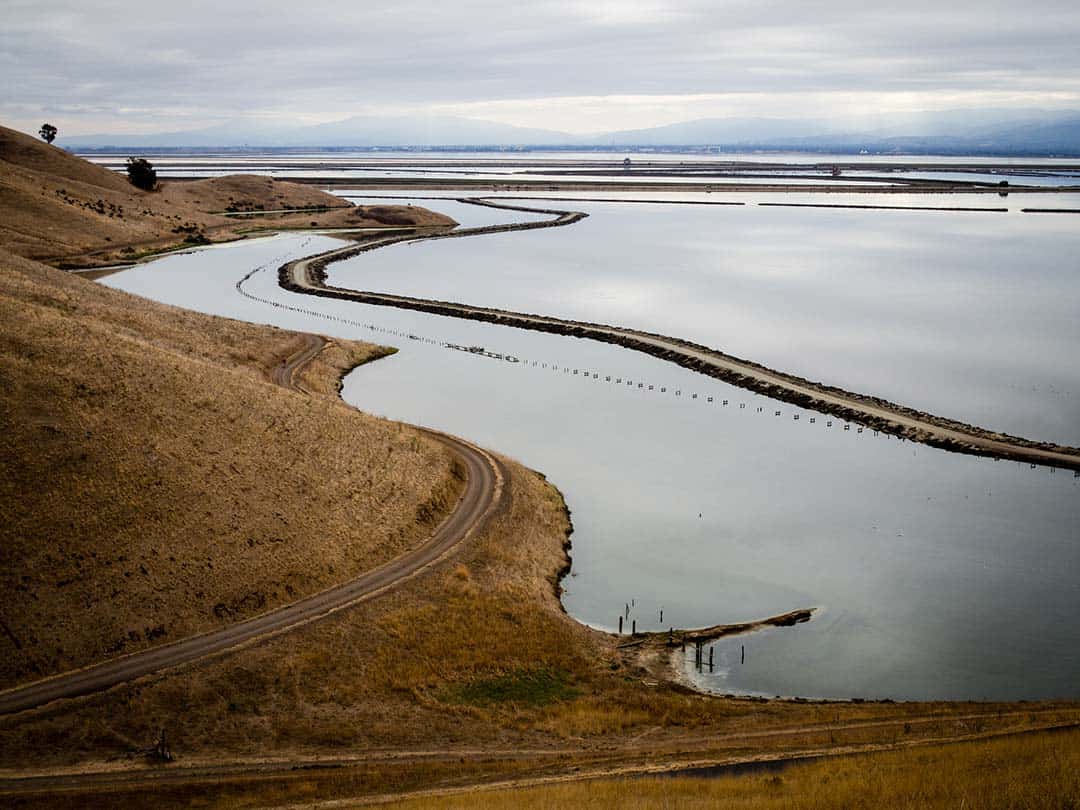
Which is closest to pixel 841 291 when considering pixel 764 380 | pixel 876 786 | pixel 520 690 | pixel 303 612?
pixel 764 380

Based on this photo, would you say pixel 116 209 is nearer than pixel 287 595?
No

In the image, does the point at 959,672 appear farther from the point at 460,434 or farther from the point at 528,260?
the point at 528,260

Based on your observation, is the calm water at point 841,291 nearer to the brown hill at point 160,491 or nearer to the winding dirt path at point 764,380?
the winding dirt path at point 764,380

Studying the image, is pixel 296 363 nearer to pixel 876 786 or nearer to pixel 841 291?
pixel 876 786

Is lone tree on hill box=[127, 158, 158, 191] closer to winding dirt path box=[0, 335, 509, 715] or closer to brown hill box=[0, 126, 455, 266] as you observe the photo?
brown hill box=[0, 126, 455, 266]

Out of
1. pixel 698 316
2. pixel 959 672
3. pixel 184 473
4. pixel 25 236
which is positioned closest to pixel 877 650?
pixel 959 672

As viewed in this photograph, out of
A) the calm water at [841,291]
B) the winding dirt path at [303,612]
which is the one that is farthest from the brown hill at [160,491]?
the calm water at [841,291]
